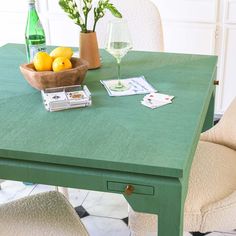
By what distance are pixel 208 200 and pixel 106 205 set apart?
2.91 feet

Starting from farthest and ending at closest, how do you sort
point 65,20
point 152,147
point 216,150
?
point 65,20, point 216,150, point 152,147

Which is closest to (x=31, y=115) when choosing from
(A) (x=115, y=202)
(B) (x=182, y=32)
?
(A) (x=115, y=202)

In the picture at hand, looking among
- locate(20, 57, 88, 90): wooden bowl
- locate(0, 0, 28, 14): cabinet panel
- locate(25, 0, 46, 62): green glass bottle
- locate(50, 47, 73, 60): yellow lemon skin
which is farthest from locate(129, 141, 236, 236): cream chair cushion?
locate(0, 0, 28, 14): cabinet panel

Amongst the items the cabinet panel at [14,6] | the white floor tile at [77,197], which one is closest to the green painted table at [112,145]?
the white floor tile at [77,197]

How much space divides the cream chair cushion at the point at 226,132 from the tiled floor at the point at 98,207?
50cm

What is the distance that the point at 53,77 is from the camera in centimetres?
158

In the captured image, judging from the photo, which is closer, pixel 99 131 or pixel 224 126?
pixel 99 131

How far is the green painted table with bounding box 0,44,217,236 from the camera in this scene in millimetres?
1200

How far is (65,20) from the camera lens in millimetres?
3152

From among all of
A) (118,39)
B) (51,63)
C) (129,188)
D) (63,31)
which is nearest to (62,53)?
(51,63)

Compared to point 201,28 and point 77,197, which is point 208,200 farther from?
point 201,28

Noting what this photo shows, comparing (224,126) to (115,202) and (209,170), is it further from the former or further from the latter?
(115,202)

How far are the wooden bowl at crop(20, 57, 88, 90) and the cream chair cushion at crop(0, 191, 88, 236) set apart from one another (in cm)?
39

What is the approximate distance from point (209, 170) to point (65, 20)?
6.13ft
